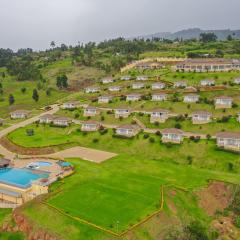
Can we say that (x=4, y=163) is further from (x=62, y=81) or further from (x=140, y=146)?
(x=62, y=81)

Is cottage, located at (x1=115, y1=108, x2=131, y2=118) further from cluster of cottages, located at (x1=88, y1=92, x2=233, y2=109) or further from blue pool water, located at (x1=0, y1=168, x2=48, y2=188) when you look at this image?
blue pool water, located at (x1=0, y1=168, x2=48, y2=188)

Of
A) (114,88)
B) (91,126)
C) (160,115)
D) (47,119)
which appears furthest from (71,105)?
(160,115)

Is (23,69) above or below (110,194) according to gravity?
above

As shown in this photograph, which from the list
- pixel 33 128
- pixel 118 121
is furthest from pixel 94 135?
pixel 33 128

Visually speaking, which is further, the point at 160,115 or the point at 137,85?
the point at 137,85

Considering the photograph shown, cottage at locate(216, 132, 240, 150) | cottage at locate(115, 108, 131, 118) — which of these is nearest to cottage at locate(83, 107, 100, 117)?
cottage at locate(115, 108, 131, 118)

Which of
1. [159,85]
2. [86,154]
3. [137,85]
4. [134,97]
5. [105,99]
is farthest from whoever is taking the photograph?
[137,85]

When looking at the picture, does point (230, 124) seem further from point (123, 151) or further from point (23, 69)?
point (23, 69)
